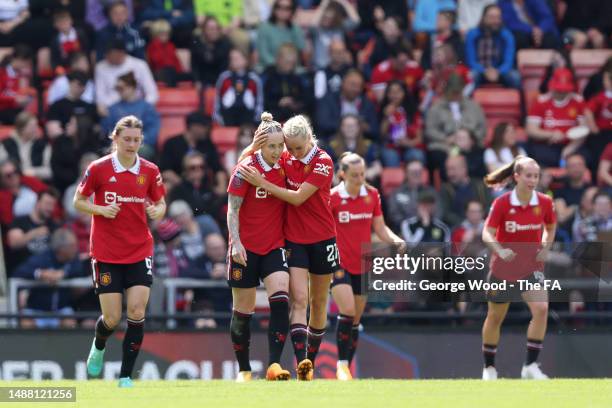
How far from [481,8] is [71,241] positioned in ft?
26.8

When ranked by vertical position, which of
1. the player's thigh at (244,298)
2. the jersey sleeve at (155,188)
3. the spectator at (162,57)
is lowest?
the player's thigh at (244,298)

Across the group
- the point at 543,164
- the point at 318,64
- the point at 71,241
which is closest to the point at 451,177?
the point at 543,164

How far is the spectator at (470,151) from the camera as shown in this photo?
2039 centimetres

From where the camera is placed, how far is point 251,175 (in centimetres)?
1255

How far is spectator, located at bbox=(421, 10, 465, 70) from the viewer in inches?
872

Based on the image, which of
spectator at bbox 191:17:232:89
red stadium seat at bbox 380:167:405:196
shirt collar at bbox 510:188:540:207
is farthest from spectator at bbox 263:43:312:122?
shirt collar at bbox 510:188:540:207

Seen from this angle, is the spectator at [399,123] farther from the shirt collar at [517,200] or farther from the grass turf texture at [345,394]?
the grass turf texture at [345,394]

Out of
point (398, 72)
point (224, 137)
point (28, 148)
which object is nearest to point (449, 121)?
point (398, 72)

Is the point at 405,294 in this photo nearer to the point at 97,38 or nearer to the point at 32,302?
the point at 32,302

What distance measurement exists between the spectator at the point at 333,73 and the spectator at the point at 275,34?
0.67m

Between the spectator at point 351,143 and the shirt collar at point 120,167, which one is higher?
the shirt collar at point 120,167

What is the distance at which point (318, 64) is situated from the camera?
22.0 m

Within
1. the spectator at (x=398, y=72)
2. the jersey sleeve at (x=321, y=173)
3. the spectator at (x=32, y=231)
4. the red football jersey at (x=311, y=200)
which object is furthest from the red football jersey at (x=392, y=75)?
the jersey sleeve at (x=321, y=173)

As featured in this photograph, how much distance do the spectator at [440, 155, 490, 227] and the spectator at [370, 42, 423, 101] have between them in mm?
2073
